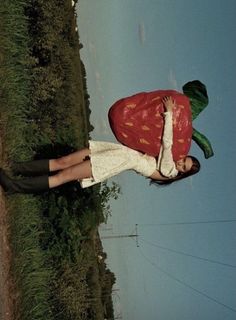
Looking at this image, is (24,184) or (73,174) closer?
(24,184)

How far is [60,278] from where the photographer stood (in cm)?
767

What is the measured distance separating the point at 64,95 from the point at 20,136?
219 inches

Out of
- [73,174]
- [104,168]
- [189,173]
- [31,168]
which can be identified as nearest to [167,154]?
[189,173]

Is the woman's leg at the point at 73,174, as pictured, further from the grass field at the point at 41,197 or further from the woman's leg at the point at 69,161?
the grass field at the point at 41,197

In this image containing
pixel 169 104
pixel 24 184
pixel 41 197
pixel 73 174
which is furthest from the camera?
pixel 41 197

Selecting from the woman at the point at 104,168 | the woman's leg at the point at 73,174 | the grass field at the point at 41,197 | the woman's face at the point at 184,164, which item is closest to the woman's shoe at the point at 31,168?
the woman at the point at 104,168

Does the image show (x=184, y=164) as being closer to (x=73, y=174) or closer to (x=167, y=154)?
(x=167, y=154)

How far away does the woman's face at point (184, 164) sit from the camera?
6.09 metres

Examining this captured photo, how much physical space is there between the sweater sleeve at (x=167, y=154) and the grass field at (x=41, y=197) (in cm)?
160

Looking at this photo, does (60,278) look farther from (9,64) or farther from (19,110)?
(9,64)

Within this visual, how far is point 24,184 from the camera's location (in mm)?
5934

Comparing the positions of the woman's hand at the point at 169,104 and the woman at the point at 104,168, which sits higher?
the woman's hand at the point at 169,104

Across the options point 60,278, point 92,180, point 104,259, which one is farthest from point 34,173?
point 104,259

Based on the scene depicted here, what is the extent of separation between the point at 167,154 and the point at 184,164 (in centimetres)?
27
